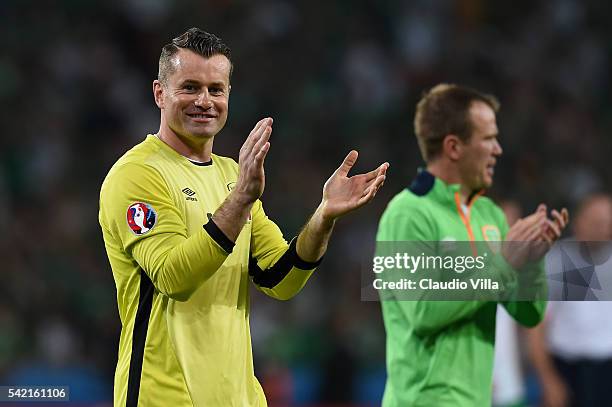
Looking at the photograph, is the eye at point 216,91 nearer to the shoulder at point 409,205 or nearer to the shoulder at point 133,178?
the shoulder at point 133,178

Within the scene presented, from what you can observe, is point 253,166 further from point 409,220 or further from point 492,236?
→ point 492,236

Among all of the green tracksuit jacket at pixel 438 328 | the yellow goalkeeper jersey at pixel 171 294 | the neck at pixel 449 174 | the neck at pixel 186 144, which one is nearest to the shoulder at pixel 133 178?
the yellow goalkeeper jersey at pixel 171 294

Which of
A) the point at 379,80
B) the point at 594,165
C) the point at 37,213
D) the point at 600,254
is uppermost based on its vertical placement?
the point at 379,80

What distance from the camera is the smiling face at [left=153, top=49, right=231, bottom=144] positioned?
3.68 meters

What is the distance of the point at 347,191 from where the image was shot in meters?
3.58

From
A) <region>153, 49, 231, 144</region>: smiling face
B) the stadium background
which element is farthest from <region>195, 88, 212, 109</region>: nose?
the stadium background

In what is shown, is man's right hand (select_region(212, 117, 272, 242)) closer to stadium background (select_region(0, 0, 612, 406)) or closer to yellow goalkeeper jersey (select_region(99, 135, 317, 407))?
yellow goalkeeper jersey (select_region(99, 135, 317, 407))

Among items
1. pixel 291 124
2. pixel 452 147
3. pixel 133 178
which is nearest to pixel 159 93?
pixel 133 178

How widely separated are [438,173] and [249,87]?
711 centimetres

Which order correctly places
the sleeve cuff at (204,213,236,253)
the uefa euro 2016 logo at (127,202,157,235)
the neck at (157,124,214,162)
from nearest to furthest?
1. the sleeve cuff at (204,213,236,253)
2. the uefa euro 2016 logo at (127,202,157,235)
3. the neck at (157,124,214,162)

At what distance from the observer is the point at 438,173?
199 inches

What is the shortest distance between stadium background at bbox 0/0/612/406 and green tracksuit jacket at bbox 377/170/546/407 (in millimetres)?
3451

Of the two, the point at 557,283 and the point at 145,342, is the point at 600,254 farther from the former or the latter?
the point at 145,342

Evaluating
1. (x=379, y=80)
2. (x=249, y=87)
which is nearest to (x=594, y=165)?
(x=379, y=80)
